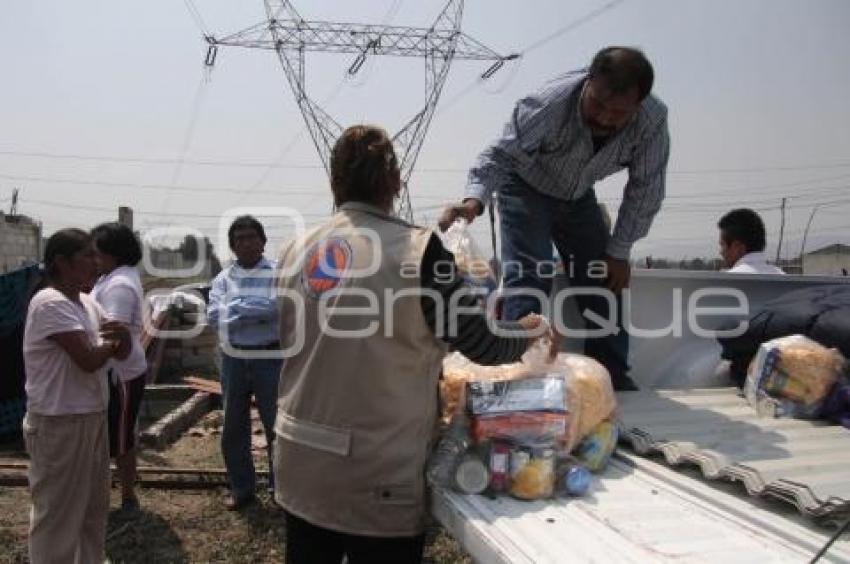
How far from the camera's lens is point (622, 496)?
201 centimetres

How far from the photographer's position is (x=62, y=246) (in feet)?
10.7

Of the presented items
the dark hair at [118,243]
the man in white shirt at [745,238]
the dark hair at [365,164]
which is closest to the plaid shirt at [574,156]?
the dark hair at [365,164]

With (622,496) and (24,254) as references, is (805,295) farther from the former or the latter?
(24,254)

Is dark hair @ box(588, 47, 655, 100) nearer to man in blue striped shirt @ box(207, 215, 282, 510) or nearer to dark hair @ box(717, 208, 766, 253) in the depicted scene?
dark hair @ box(717, 208, 766, 253)

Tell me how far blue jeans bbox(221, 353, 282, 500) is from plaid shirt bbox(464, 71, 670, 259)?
221cm

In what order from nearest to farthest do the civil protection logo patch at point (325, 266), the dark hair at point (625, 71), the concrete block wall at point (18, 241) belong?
the civil protection logo patch at point (325, 266)
the dark hair at point (625, 71)
the concrete block wall at point (18, 241)

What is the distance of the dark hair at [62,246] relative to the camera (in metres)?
3.26

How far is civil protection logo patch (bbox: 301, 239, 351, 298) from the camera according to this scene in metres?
1.97

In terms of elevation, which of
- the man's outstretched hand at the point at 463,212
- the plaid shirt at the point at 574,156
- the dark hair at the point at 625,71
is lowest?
the man's outstretched hand at the point at 463,212

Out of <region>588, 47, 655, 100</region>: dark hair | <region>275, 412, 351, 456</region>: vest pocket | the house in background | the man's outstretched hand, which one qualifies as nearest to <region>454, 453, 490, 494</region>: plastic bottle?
<region>275, 412, 351, 456</region>: vest pocket

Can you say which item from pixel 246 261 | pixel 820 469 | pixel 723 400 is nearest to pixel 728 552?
pixel 820 469

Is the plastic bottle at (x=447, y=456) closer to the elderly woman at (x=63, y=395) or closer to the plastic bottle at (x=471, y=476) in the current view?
the plastic bottle at (x=471, y=476)

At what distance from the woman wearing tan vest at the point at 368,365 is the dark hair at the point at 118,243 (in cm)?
272

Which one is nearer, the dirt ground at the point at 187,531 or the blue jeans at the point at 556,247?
the blue jeans at the point at 556,247
